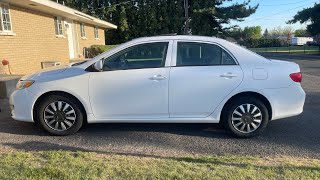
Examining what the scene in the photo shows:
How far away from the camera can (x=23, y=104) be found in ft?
15.8

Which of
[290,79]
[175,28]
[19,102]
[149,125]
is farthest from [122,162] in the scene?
[175,28]

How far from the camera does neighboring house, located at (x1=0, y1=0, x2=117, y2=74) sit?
10586mm

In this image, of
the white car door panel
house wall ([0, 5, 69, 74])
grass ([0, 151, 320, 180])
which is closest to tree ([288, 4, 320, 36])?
house wall ([0, 5, 69, 74])

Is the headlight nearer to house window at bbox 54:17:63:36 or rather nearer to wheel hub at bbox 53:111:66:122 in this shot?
wheel hub at bbox 53:111:66:122

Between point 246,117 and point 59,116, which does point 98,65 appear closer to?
point 59,116

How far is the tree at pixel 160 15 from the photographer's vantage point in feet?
109

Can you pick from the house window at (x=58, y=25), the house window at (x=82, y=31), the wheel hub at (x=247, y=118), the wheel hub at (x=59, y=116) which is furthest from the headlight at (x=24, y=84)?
the house window at (x=82, y=31)

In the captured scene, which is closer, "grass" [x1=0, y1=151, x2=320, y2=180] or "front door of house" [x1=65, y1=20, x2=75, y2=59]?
"grass" [x1=0, y1=151, x2=320, y2=180]

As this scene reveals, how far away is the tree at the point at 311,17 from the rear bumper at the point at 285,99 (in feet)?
96.5

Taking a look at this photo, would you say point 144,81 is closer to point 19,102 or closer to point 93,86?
point 93,86

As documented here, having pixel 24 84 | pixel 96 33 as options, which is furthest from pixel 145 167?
pixel 96 33

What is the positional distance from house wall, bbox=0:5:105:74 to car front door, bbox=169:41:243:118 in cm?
777

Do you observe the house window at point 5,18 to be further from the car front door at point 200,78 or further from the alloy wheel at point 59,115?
the car front door at point 200,78

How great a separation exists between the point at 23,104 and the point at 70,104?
2.50 feet
